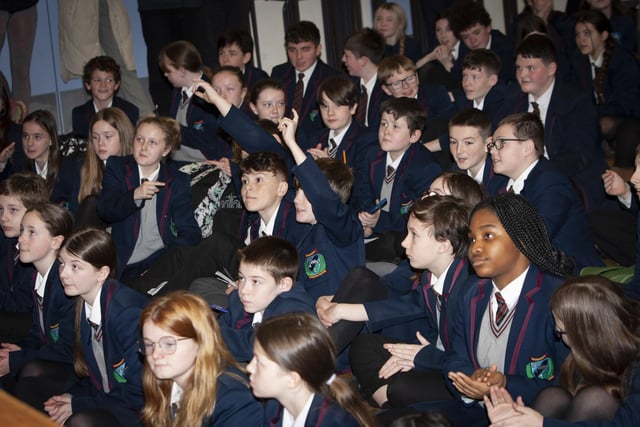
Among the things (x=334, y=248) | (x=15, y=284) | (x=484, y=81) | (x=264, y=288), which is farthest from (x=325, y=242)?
(x=484, y=81)

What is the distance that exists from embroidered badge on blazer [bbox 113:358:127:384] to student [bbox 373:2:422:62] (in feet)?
11.4

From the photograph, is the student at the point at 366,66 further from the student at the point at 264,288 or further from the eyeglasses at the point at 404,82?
the student at the point at 264,288

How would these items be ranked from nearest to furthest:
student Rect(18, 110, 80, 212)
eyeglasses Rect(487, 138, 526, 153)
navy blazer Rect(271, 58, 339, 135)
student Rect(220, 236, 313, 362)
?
1. student Rect(220, 236, 313, 362)
2. eyeglasses Rect(487, 138, 526, 153)
3. student Rect(18, 110, 80, 212)
4. navy blazer Rect(271, 58, 339, 135)

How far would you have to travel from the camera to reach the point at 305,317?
2.12m

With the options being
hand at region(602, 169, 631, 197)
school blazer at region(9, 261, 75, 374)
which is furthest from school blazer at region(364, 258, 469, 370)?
school blazer at region(9, 261, 75, 374)

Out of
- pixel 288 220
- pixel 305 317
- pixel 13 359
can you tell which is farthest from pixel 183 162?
pixel 305 317

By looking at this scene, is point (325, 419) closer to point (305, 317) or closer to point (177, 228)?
point (305, 317)

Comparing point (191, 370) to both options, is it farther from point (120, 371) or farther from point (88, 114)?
point (88, 114)

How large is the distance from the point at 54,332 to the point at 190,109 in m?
1.99

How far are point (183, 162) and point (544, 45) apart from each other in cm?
199

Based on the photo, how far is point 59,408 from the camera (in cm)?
275

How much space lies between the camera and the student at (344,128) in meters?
4.12

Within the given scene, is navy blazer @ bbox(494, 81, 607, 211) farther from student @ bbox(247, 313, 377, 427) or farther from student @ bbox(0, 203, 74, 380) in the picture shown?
student @ bbox(0, 203, 74, 380)

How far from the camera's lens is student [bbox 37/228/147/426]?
271 centimetres
